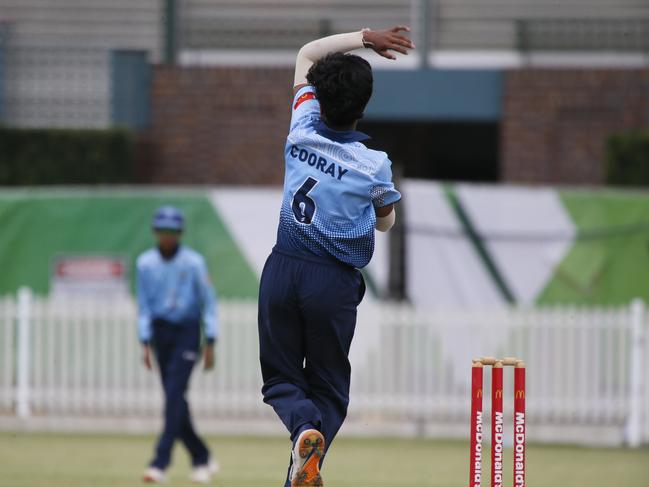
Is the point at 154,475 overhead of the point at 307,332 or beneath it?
beneath

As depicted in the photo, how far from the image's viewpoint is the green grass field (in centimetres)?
1087

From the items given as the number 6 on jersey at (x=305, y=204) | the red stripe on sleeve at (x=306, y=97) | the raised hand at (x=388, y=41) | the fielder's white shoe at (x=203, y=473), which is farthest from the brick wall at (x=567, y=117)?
the number 6 on jersey at (x=305, y=204)

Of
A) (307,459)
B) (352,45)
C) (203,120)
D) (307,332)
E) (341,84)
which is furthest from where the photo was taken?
(203,120)

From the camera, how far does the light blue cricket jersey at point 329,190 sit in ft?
18.9

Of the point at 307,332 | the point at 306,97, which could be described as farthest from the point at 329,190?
the point at 307,332

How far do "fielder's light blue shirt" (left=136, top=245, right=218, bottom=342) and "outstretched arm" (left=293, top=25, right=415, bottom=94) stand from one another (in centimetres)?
494

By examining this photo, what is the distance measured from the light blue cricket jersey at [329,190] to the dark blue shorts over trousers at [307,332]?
3.5 inches

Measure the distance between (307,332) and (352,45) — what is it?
1.25 meters

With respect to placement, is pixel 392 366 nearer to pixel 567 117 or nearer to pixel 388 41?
pixel 567 117

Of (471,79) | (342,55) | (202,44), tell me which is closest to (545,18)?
(471,79)

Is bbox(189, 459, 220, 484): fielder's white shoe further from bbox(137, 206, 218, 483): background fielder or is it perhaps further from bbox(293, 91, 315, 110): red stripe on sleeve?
bbox(293, 91, 315, 110): red stripe on sleeve

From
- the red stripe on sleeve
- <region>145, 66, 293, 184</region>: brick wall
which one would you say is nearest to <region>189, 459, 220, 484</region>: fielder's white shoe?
the red stripe on sleeve

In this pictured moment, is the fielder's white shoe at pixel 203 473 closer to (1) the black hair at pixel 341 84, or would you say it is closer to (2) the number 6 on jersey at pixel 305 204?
(2) the number 6 on jersey at pixel 305 204

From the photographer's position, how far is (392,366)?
48.1 ft
